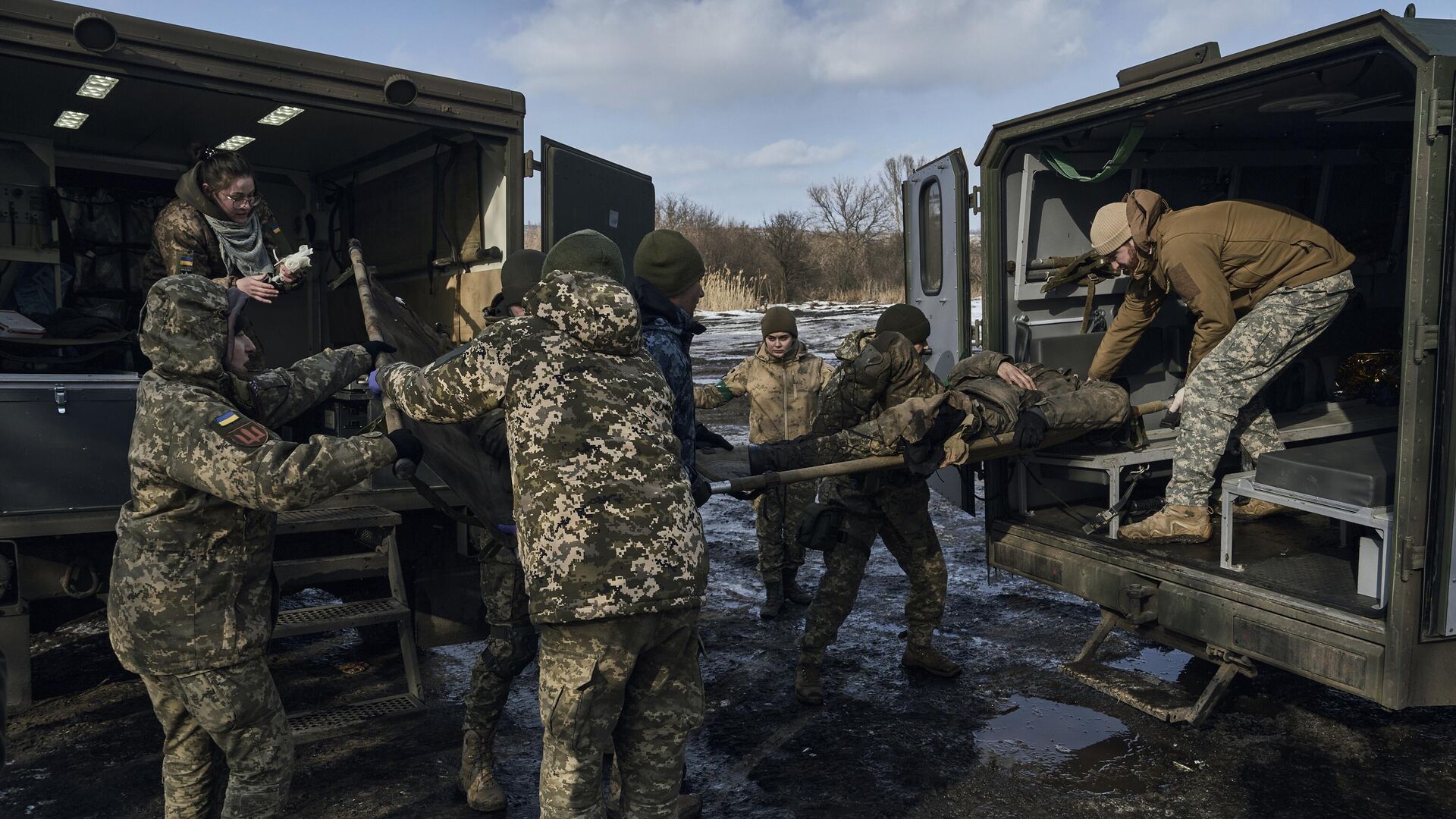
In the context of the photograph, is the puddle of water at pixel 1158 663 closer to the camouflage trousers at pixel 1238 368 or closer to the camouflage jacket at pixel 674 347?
the camouflage trousers at pixel 1238 368

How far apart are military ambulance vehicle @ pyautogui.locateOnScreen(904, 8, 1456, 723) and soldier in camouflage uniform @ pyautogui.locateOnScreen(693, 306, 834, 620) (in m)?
0.78

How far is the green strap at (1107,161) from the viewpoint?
4.59m

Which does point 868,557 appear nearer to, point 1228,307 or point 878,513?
point 878,513

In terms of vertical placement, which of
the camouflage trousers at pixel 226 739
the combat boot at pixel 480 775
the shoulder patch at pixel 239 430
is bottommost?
the combat boot at pixel 480 775

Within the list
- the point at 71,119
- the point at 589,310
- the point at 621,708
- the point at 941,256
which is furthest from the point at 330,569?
the point at 71,119

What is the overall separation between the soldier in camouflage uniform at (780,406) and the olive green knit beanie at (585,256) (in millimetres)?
2863

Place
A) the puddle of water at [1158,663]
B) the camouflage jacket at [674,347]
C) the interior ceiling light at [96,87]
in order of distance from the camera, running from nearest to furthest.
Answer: the camouflage jacket at [674,347] → the puddle of water at [1158,663] → the interior ceiling light at [96,87]

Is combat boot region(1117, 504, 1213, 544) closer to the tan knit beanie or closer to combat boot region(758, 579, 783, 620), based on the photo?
the tan knit beanie

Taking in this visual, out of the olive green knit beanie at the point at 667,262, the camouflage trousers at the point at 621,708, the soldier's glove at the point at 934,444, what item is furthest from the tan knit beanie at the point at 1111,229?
the camouflage trousers at the point at 621,708

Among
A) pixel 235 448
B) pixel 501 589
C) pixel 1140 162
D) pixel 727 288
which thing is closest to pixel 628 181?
pixel 1140 162

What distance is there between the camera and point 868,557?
446 cm

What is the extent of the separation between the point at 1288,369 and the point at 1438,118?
3.07m

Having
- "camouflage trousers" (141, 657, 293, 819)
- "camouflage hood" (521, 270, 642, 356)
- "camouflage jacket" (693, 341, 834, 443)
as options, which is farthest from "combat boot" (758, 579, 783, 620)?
"camouflage hood" (521, 270, 642, 356)

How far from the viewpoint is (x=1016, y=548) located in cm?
459
